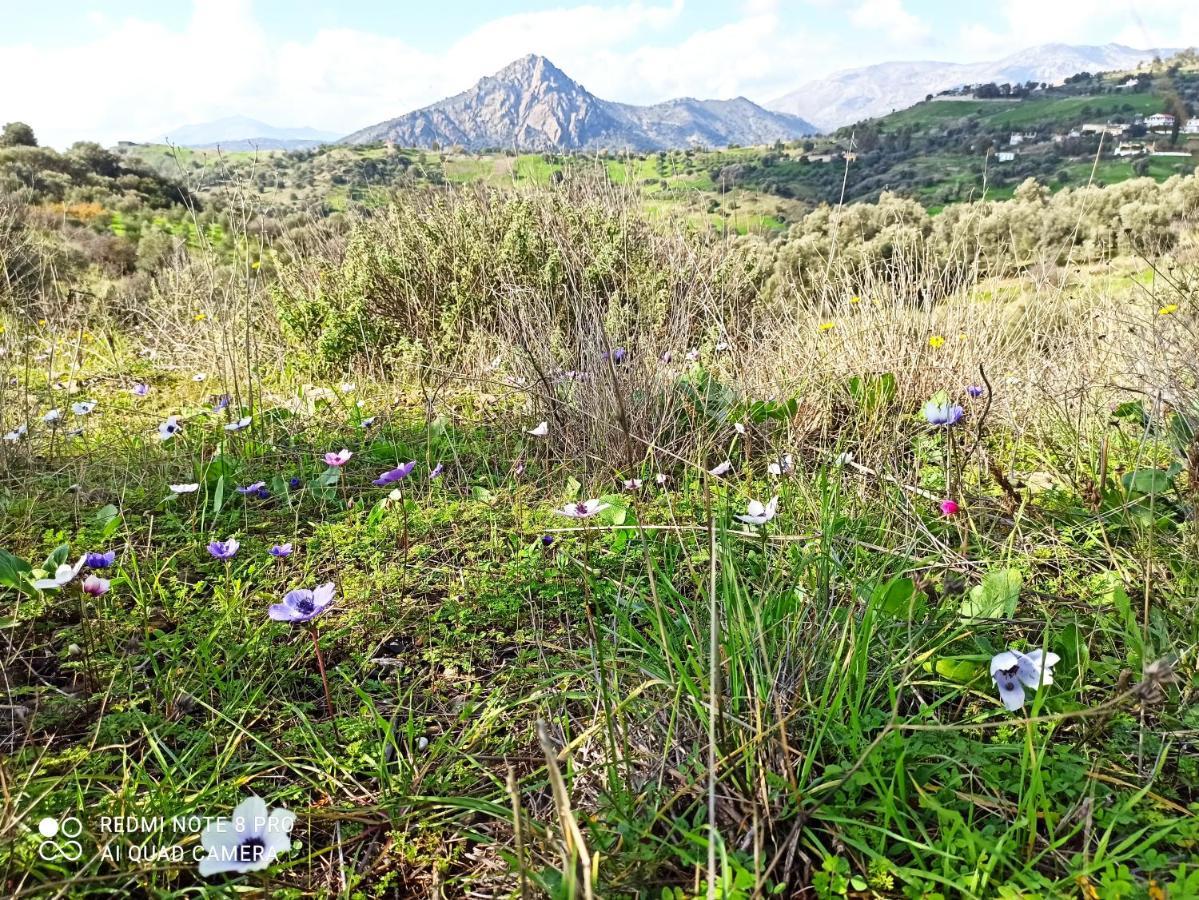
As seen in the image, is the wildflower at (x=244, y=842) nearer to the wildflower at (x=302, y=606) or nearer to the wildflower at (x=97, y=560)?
the wildflower at (x=302, y=606)

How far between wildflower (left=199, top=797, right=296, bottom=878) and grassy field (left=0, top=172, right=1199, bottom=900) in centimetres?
1

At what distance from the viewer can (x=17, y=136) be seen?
60.0 ft

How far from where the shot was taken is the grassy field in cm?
98

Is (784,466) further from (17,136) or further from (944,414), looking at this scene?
(17,136)

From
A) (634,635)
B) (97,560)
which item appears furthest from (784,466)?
(97,560)

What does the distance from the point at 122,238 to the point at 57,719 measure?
35.8ft

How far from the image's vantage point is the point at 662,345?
10.2 feet

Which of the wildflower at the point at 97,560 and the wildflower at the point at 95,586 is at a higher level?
the wildflower at the point at 97,560

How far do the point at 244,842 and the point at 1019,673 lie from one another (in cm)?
114

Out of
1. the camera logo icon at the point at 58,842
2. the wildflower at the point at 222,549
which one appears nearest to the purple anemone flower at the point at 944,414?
the wildflower at the point at 222,549

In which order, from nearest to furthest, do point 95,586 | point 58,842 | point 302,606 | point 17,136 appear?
point 58,842, point 302,606, point 95,586, point 17,136

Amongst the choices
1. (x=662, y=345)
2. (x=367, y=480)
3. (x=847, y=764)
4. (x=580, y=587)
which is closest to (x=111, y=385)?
(x=367, y=480)

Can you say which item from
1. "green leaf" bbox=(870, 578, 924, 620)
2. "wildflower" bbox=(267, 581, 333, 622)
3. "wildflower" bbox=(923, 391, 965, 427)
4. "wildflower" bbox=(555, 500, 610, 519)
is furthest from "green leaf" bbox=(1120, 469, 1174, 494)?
"wildflower" bbox=(267, 581, 333, 622)

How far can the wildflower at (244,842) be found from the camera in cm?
81
